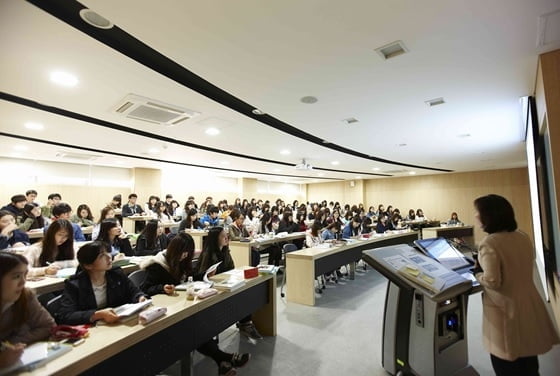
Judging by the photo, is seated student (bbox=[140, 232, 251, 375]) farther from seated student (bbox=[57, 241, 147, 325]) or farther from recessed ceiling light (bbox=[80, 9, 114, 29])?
recessed ceiling light (bbox=[80, 9, 114, 29])

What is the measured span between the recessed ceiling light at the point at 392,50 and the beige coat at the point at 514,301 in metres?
1.73

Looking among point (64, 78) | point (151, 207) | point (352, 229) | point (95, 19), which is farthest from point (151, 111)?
point (352, 229)

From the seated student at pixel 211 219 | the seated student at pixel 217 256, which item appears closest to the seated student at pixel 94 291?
the seated student at pixel 217 256

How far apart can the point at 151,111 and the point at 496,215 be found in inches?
163

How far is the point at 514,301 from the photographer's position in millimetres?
1617

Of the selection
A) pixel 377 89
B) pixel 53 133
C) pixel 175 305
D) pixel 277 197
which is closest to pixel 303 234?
pixel 377 89

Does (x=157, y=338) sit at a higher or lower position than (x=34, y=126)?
lower

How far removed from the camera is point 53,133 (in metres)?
5.10

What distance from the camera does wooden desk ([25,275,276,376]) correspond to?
1.34 m

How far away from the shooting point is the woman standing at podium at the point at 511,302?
62.9 inches

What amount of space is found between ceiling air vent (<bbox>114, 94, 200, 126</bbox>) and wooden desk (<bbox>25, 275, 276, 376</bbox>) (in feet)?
8.46

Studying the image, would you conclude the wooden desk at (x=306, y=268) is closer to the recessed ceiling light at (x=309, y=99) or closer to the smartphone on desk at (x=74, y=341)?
the recessed ceiling light at (x=309, y=99)

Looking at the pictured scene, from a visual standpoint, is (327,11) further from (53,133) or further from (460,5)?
(53,133)

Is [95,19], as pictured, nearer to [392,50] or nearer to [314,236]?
[392,50]
